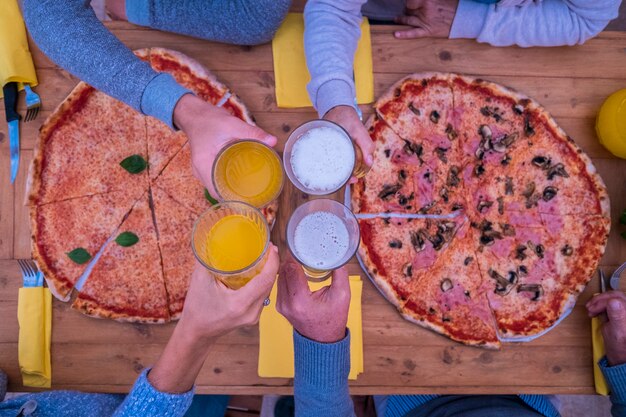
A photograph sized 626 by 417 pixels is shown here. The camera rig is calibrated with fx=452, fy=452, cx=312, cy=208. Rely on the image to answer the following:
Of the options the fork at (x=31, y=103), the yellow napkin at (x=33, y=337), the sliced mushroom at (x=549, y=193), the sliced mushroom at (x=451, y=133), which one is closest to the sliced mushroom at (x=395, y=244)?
the sliced mushroom at (x=451, y=133)

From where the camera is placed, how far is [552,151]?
1.82 m

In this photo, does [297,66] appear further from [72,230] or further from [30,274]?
Answer: [30,274]

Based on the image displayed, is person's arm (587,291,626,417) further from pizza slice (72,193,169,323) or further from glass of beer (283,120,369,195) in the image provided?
pizza slice (72,193,169,323)

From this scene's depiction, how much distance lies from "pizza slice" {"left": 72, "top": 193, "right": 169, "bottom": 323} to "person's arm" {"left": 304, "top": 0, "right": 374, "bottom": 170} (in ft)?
2.64

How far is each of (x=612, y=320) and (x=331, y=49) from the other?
143cm

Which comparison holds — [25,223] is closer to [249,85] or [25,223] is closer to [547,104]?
[249,85]

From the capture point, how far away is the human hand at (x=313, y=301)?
1273 mm

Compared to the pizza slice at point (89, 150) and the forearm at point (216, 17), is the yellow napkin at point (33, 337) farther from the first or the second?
the forearm at point (216, 17)

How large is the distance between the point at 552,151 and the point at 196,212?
4.74ft

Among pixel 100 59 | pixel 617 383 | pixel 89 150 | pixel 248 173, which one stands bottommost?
pixel 617 383

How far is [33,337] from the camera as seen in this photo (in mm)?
1688

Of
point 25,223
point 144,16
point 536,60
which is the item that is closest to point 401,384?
point 536,60

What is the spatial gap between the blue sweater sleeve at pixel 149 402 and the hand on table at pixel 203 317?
0.07ft

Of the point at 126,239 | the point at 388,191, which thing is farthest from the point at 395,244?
the point at 126,239
